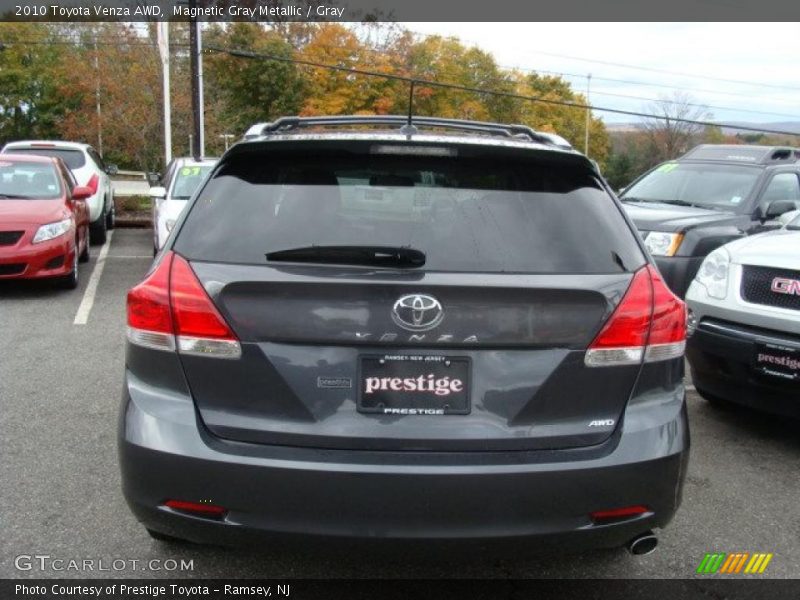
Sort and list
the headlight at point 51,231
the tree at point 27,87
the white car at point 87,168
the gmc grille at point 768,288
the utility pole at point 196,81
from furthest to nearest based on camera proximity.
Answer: the tree at point 27,87
the utility pole at point 196,81
the white car at point 87,168
the headlight at point 51,231
the gmc grille at point 768,288

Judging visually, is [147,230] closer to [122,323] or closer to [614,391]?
[122,323]

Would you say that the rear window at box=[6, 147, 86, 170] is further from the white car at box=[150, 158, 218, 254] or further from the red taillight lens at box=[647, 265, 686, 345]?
the red taillight lens at box=[647, 265, 686, 345]

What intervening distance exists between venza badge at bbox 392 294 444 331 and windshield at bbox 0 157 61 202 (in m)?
8.77

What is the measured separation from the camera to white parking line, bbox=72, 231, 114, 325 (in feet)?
27.4

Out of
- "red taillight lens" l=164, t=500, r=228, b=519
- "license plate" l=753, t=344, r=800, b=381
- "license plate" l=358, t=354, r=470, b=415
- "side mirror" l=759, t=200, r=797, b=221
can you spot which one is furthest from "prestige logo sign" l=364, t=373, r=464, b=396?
"side mirror" l=759, t=200, r=797, b=221

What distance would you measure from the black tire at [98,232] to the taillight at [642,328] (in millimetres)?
12635

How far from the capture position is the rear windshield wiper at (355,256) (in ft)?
8.68

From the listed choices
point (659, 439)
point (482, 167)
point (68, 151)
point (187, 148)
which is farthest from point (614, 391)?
point (187, 148)

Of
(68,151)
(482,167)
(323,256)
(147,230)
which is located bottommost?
(147,230)

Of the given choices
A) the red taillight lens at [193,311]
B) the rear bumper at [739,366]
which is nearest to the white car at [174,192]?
the rear bumper at [739,366]

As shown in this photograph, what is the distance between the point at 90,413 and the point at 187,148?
2219 cm

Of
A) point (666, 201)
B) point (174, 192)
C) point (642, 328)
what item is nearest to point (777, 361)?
point (642, 328)

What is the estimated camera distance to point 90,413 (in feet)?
17.4

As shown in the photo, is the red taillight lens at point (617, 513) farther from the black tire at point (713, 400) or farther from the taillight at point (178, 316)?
the black tire at point (713, 400)
